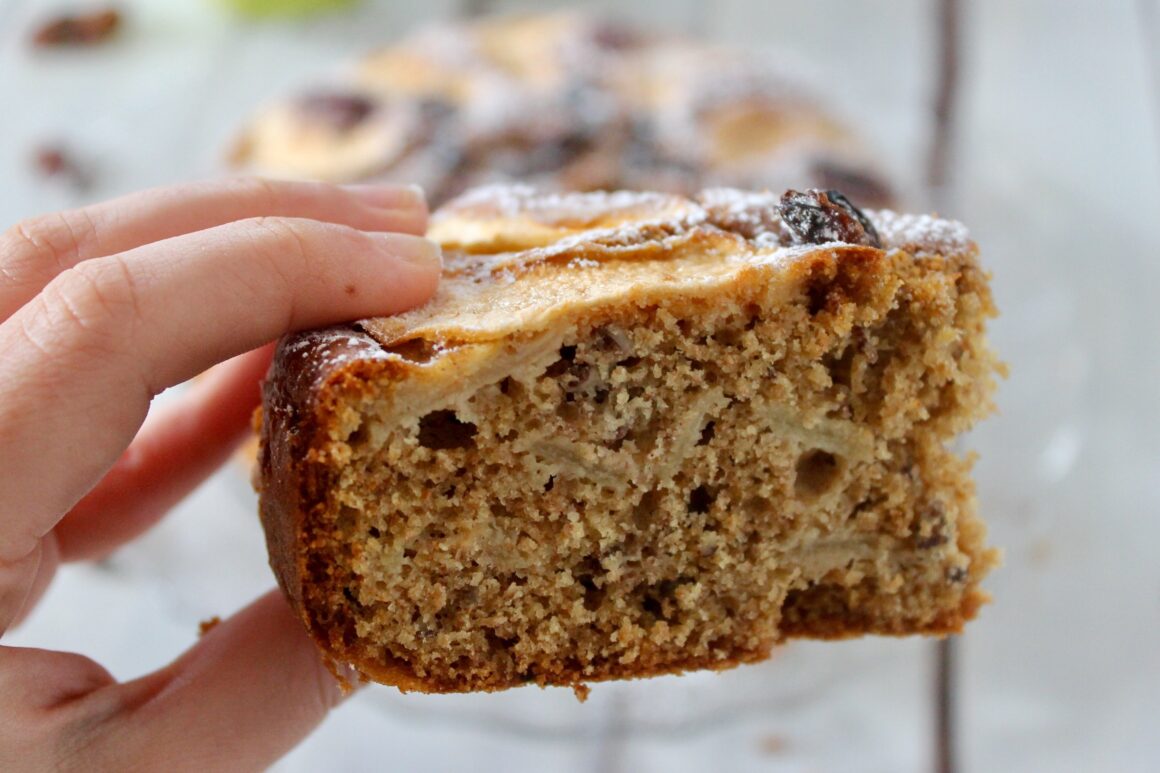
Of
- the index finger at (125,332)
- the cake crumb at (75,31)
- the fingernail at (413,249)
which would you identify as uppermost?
the cake crumb at (75,31)

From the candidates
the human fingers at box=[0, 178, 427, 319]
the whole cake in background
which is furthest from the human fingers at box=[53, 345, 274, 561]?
the whole cake in background

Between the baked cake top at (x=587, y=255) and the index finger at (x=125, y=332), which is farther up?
the baked cake top at (x=587, y=255)

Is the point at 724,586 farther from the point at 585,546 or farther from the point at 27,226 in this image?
the point at 27,226

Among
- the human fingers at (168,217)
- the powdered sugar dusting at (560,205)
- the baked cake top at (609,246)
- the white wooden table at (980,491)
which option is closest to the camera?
the baked cake top at (609,246)

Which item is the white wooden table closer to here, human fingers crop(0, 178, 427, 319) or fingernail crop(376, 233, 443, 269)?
human fingers crop(0, 178, 427, 319)

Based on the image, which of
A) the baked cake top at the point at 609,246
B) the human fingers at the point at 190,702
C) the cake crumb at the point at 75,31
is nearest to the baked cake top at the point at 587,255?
the baked cake top at the point at 609,246

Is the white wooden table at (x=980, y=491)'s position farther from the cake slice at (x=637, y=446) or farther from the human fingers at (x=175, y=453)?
the cake slice at (x=637, y=446)

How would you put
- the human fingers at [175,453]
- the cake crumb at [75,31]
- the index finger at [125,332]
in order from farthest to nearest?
the cake crumb at [75,31]
the human fingers at [175,453]
the index finger at [125,332]

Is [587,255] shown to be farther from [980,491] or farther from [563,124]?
[563,124]
